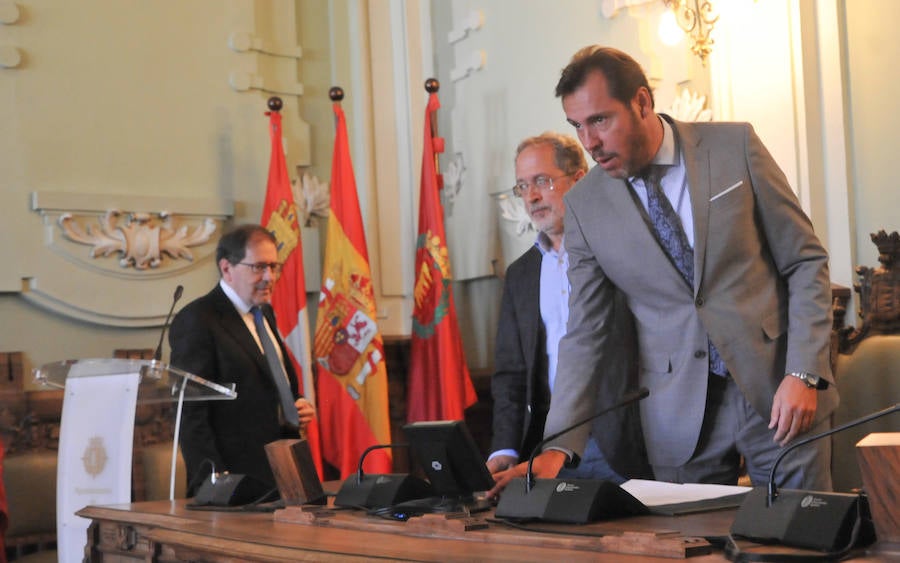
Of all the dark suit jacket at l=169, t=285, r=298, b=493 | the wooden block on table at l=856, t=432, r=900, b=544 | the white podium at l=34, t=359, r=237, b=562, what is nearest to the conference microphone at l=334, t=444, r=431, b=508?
the white podium at l=34, t=359, r=237, b=562

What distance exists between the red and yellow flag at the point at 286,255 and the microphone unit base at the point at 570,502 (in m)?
3.42

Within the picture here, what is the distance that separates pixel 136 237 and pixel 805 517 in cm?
428

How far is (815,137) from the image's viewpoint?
3.66 m

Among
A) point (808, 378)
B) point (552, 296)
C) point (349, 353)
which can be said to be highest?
point (552, 296)

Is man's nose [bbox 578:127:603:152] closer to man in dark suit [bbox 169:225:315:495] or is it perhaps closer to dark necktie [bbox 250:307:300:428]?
man in dark suit [bbox 169:225:315:495]

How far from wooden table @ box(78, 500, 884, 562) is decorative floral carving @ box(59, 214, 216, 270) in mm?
2584

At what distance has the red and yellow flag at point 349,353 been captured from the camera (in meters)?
5.27

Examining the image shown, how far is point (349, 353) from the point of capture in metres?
5.32

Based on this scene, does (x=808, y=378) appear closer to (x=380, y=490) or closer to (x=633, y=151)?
(x=633, y=151)

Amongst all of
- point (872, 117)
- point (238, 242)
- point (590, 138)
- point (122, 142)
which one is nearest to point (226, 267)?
point (238, 242)

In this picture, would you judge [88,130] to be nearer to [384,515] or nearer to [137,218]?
[137,218]

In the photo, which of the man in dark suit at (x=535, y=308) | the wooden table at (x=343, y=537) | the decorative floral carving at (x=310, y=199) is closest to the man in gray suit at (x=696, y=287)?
the wooden table at (x=343, y=537)

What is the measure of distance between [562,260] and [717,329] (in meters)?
1.19

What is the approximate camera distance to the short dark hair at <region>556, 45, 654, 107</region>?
7.37 ft
